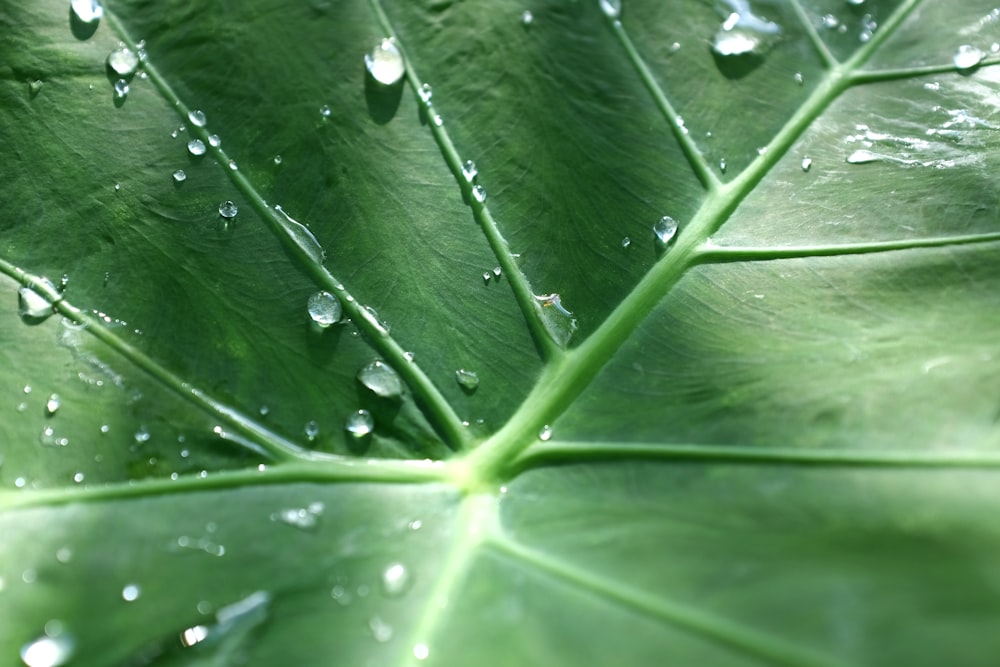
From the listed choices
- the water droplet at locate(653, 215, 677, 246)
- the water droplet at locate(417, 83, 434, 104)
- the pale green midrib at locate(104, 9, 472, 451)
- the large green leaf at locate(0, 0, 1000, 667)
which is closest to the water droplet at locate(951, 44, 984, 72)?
the large green leaf at locate(0, 0, 1000, 667)

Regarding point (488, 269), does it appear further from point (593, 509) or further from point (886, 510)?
point (886, 510)

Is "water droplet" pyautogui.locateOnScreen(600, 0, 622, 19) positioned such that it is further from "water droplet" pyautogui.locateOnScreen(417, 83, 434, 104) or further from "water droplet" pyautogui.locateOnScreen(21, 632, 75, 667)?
"water droplet" pyautogui.locateOnScreen(21, 632, 75, 667)

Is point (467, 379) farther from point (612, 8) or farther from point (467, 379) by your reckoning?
point (612, 8)

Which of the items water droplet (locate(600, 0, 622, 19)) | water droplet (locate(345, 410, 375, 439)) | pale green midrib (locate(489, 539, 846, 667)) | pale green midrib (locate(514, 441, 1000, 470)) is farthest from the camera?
water droplet (locate(600, 0, 622, 19))

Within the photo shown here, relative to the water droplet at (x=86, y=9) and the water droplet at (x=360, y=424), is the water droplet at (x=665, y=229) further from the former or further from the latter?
the water droplet at (x=86, y=9)

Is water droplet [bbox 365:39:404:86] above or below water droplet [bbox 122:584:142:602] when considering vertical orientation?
above

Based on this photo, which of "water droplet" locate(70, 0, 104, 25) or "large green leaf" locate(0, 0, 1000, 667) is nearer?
"large green leaf" locate(0, 0, 1000, 667)

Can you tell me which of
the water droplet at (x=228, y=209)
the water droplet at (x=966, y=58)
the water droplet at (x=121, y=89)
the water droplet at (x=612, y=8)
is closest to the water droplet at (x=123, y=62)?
the water droplet at (x=121, y=89)

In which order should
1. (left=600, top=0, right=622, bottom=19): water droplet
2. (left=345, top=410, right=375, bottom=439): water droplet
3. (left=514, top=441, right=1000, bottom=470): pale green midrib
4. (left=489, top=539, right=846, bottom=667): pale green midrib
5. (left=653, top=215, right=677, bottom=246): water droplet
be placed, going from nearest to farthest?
(left=489, top=539, right=846, bottom=667): pale green midrib, (left=514, top=441, right=1000, bottom=470): pale green midrib, (left=345, top=410, right=375, bottom=439): water droplet, (left=653, top=215, right=677, bottom=246): water droplet, (left=600, top=0, right=622, bottom=19): water droplet
